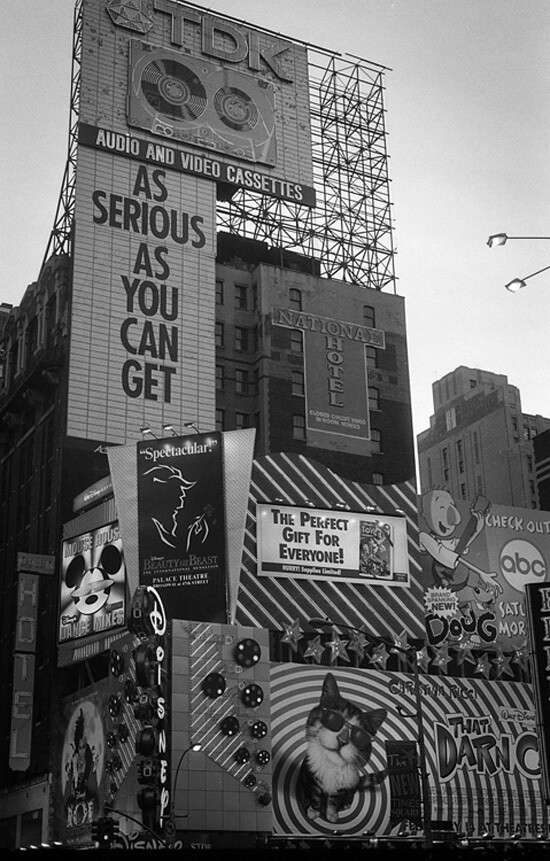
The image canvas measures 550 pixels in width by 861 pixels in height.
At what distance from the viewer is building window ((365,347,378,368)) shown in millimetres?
101812

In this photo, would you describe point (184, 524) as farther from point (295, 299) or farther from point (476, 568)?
point (295, 299)

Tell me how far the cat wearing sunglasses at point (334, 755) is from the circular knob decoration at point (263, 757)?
5.42 m

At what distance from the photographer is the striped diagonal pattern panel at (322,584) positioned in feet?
251

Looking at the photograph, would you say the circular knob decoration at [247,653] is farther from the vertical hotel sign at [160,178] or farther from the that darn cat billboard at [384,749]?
the vertical hotel sign at [160,178]

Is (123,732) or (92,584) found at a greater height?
(92,584)

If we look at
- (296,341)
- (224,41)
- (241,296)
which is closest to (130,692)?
(296,341)

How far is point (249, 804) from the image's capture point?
213ft

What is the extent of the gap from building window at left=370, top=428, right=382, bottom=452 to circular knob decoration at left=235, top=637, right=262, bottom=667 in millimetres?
33556

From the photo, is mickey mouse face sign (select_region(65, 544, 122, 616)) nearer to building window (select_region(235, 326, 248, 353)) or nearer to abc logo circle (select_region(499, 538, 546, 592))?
building window (select_region(235, 326, 248, 353))

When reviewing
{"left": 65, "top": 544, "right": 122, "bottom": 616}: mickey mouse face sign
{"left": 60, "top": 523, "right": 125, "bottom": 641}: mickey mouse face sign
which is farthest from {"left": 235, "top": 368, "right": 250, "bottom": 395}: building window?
{"left": 65, "top": 544, "right": 122, "bottom": 616}: mickey mouse face sign

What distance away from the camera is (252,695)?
2657 inches

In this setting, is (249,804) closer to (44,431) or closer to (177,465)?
(177,465)

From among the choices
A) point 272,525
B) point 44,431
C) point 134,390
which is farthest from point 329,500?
point 44,431

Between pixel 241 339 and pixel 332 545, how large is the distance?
85.4 ft
